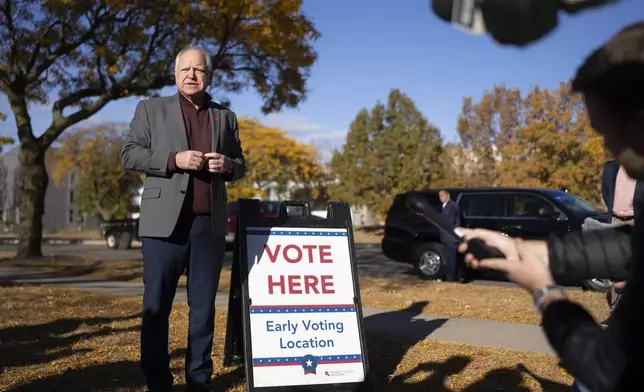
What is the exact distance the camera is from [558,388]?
4.50 meters

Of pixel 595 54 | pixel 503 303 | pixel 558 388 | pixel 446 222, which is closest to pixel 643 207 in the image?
pixel 595 54

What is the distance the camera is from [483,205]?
43.6ft

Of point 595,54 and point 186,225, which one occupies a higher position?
point 595,54

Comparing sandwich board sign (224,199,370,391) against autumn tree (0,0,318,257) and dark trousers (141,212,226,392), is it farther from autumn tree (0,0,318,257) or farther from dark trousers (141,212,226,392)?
autumn tree (0,0,318,257)

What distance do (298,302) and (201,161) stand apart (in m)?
1.12

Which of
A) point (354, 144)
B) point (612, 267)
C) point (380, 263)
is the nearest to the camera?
point (612, 267)

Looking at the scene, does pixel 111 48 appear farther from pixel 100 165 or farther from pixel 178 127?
pixel 100 165

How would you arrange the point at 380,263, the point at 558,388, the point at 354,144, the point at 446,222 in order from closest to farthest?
1. the point at 446,222
2. the point at 558,388
3. the point at 380,263
4. the point at 354,144

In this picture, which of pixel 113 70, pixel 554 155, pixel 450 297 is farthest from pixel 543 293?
pixel 554 155

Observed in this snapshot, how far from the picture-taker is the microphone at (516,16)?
1242 mm

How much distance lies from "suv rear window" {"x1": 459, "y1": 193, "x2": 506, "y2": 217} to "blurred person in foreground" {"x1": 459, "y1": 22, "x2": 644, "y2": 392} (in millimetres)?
Result: 11835

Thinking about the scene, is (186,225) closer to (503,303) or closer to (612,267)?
(612,267)

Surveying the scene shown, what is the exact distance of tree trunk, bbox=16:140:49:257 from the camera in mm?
14969

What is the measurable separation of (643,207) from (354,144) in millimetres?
40331
